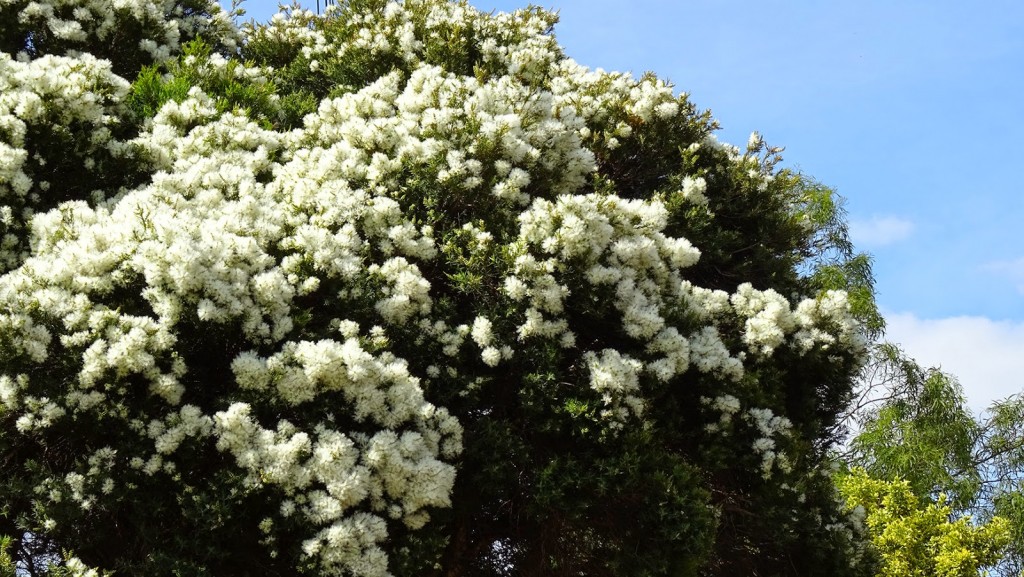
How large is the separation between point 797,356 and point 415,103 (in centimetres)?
504

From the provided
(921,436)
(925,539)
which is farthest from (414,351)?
(921,436)

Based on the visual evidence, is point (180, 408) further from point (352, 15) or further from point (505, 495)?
point (352, 15)

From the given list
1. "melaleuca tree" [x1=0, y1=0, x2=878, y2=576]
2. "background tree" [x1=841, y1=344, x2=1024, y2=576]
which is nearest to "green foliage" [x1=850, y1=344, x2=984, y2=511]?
"background tree" [x1=841, y1=344, x2=1024, y2=576]

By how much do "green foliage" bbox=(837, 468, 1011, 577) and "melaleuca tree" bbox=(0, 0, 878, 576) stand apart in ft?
23.5

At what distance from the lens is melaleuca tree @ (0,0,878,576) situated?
24.2ft

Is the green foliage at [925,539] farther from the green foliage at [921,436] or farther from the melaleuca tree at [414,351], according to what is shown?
the melaleuca tree at [414,351]

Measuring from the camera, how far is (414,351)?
28.2 feet

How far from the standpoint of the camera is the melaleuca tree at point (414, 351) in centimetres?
736

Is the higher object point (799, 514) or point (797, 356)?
point (797, 356)

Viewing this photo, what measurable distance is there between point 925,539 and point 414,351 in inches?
537

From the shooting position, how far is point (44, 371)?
7570 mm

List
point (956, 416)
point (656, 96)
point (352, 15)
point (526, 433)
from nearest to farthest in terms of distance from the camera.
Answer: point (526, 433) → point (656, 96) → point (352, 15) → point (956, 416)

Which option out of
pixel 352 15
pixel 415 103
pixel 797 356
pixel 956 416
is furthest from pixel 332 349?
pixel 956 416

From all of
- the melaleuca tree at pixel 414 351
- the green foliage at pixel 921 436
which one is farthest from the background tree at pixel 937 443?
the melaleuca tree at pixel 414 351
